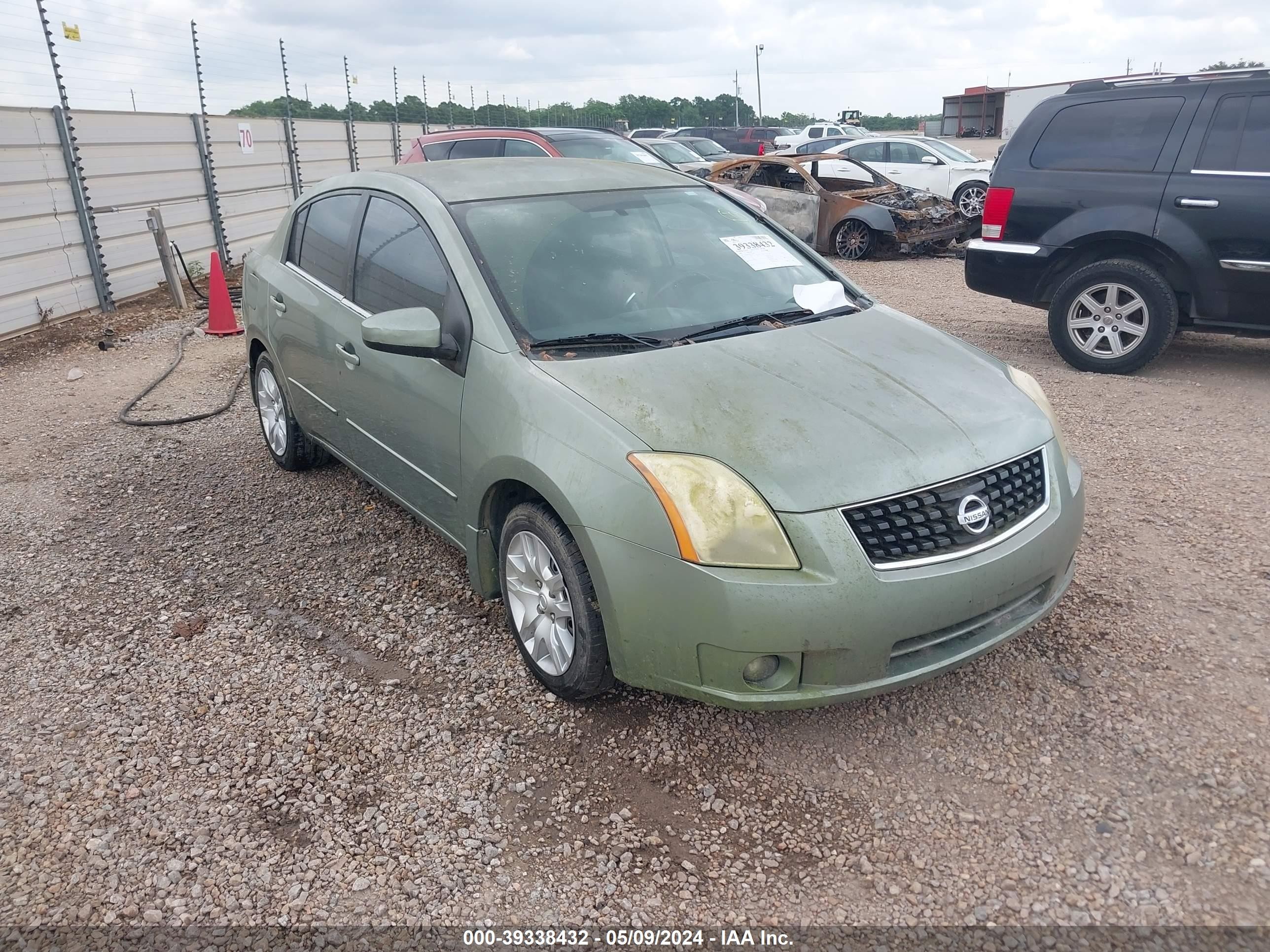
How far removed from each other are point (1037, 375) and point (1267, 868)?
4.90m

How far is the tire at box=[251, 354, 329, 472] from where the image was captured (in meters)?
4.89

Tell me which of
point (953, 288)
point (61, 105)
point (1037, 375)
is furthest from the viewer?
point (953, 288)

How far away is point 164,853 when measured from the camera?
8.05 ft

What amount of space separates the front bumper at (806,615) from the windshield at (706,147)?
23553 mm

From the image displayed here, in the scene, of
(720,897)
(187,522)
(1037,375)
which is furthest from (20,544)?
(1037,375)

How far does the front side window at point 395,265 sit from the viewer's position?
3352 millimetres

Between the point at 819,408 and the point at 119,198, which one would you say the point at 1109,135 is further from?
the point at 119,198

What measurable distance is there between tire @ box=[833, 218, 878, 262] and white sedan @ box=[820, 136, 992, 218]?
181cm

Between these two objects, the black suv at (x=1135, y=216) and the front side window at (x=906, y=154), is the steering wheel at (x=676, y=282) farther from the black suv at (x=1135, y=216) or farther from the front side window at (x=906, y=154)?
the front side window at (x=906, y=154)

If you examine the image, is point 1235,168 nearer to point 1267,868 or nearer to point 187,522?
point 1267,868

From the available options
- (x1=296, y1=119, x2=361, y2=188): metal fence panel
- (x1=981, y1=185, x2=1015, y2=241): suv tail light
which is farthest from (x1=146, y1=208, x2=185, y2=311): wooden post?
(x1=981, y1=185, x2=1015, y2=241): suv tail light

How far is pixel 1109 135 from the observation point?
637cm

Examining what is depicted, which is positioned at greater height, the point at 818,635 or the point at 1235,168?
the point at 1235,168

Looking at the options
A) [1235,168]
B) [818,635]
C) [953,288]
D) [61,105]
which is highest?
[61,105]
